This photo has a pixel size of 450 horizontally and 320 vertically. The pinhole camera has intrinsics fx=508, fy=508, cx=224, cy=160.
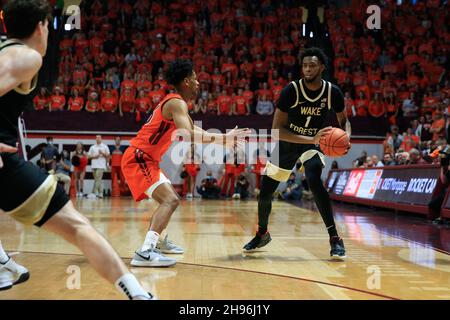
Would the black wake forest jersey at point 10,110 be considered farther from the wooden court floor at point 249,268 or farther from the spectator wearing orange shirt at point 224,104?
the spectator wearing orange shirt at point 224,104

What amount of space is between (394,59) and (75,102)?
1136cm

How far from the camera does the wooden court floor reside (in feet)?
10.7

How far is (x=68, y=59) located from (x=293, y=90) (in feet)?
45.6

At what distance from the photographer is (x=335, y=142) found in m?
4.66

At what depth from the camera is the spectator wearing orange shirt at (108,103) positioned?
52.5ft

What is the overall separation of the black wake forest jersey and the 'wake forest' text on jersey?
2.75m

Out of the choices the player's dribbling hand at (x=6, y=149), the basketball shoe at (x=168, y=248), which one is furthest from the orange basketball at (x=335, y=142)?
the player's dribbling hand at (x=6, y=149)

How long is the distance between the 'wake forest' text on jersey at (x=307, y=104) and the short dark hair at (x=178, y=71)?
0.94 metres

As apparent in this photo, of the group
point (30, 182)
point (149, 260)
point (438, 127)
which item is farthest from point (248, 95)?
point (30, 182)

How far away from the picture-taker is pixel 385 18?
2038cm

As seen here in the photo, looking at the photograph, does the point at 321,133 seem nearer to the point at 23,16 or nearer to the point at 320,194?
the point at 320,194

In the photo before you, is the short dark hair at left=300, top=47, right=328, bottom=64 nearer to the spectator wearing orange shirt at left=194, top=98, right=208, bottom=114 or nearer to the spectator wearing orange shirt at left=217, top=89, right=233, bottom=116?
the spectator wearing orange shirt at left=194, top=98, right=208, bottom=114
